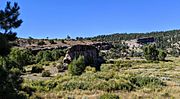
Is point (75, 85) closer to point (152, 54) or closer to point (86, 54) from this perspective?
point (86, 54)

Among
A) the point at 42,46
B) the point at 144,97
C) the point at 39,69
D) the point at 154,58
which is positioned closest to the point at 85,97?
the point at 144,97

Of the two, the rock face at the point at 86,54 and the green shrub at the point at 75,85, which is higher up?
the rock face at the point at 86,54

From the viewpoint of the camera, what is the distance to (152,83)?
1986 inches

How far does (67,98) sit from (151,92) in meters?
9.97

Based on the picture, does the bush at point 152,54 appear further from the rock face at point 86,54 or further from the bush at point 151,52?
the rock face at point 86,54

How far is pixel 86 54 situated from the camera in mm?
109438

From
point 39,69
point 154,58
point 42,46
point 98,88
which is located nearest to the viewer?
point 98,88

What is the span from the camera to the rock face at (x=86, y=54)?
105 meters

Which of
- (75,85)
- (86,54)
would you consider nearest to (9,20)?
(75,85)

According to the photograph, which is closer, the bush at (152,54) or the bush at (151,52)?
the bush at (151,52)

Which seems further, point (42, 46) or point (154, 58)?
point (42, 46)

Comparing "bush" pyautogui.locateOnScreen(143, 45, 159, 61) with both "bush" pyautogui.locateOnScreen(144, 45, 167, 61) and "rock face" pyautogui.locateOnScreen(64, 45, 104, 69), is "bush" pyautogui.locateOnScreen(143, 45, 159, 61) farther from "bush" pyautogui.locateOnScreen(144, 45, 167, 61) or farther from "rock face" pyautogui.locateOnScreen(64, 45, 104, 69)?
"rock face" pyautogui.locateOnScreen(64, 45, 104, 69)

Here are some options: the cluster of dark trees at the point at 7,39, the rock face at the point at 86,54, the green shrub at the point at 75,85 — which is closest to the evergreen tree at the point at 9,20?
the cluster of dark trees at the point at 7,39

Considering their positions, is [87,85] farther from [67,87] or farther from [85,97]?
[85,97]
